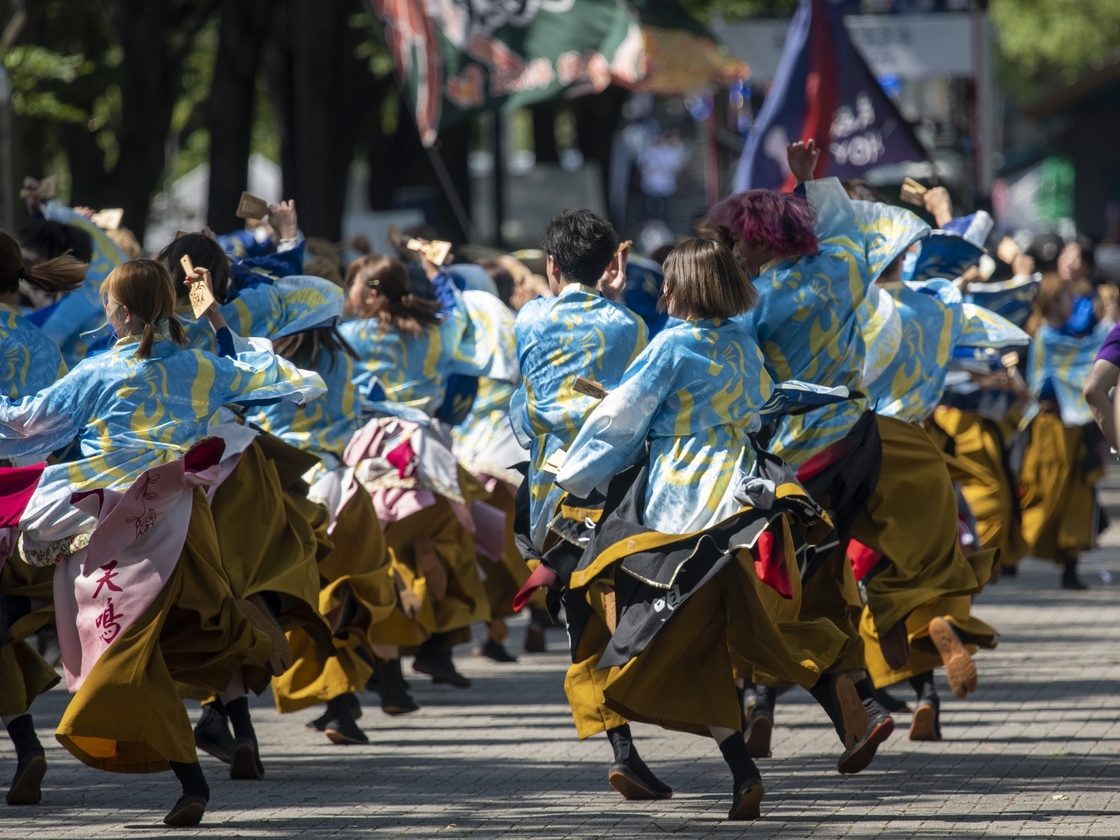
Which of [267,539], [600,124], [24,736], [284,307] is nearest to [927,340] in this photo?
[284,307]

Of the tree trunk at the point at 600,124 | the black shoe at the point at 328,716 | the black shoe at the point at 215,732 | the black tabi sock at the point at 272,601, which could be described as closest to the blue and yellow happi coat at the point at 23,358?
the black tabi sock at the point at 272,601

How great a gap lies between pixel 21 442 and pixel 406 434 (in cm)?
253

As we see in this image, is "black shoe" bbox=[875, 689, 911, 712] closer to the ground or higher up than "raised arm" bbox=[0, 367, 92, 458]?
closer to the ground

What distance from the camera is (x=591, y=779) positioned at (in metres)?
6.58

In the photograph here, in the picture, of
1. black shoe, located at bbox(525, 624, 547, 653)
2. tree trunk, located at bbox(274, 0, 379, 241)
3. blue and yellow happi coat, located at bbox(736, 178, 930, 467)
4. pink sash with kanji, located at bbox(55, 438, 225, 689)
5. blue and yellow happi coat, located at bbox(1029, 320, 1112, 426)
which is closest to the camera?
pink sash with kanji, located at bbox(55, 438, 225, 689)

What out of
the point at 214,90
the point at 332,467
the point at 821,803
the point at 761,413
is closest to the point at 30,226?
the point at 332,467

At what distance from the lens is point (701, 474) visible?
5707mm

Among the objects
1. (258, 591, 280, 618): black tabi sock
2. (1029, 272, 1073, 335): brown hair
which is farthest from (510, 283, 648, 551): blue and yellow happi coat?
(1029, 272, 1073, 335): brown hair

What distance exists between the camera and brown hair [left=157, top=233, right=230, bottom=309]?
6547 mm

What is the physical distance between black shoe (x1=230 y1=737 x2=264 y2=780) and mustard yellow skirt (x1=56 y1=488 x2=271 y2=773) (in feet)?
1.87

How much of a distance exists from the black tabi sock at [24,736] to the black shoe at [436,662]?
2704mm

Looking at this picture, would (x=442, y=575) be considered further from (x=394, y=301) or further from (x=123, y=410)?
(x=123, y=410)

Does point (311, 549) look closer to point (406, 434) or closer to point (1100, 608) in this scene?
point (406, 434)

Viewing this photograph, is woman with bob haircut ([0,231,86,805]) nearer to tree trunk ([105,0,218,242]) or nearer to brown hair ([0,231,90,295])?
brown hair ([0,231,90,295])
